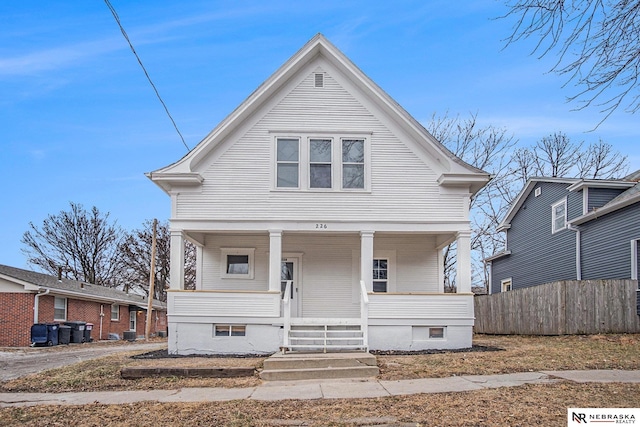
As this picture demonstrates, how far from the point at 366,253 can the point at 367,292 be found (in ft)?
3.22

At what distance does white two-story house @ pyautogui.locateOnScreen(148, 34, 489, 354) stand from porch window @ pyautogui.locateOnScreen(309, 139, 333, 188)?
0.03 meters

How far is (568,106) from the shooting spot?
6629mm

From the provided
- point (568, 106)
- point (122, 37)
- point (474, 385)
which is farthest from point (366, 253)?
point (568, 106)

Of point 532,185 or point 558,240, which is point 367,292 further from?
point 532,185

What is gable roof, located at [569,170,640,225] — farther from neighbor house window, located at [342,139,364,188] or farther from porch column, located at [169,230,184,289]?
porch column, located at [169,230,184,289]

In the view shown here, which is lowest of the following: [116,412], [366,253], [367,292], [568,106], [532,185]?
[116,412]

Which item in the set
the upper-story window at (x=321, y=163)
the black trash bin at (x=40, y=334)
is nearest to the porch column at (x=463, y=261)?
the upper-story window at (x=321, y=163)

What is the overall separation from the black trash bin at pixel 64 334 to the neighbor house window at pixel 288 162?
632 inches

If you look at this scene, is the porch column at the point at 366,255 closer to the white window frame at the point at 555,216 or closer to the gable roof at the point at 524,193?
the gable roof at the point at 524,193

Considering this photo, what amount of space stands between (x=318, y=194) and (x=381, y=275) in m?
3.35

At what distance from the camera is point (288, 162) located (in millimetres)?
15031

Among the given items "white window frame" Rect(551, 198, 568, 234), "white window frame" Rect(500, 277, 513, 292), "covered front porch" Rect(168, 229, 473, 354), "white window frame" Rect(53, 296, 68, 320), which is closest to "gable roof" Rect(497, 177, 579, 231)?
"white window frame" Rect(551, 198, 568, 234)

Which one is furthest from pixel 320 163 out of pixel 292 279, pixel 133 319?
pixel 133 319

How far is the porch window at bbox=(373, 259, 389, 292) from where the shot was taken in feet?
54.1
